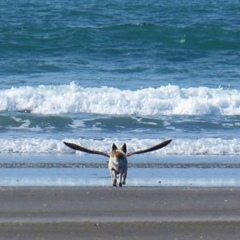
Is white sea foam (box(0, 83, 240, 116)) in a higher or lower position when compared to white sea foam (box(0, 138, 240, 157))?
higher

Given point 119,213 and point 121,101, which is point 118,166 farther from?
point 121,101

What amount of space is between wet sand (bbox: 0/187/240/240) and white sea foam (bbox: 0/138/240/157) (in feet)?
10.3

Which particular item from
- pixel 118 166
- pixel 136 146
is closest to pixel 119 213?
pixel 118 166

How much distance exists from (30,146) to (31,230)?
5071 millimetres

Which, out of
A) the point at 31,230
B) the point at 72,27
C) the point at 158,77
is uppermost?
the point at 72,27

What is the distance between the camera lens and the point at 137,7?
1093 inches

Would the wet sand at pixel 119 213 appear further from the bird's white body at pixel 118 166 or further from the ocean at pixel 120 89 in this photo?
the ocean at pixel 120 89

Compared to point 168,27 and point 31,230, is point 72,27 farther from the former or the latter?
point 31,230

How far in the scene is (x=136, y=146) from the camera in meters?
12.1

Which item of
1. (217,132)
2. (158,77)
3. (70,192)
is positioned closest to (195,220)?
(70,192)

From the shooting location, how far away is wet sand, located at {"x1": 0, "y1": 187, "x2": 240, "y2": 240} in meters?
6.86

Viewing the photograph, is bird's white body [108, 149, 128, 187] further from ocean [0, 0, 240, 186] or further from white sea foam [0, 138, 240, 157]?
white sea foam [0, 138, 240, 157]

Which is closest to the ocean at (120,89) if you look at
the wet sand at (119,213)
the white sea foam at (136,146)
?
the white sea foam at (136,146)

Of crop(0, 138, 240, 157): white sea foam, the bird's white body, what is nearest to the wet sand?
the bird's white body
